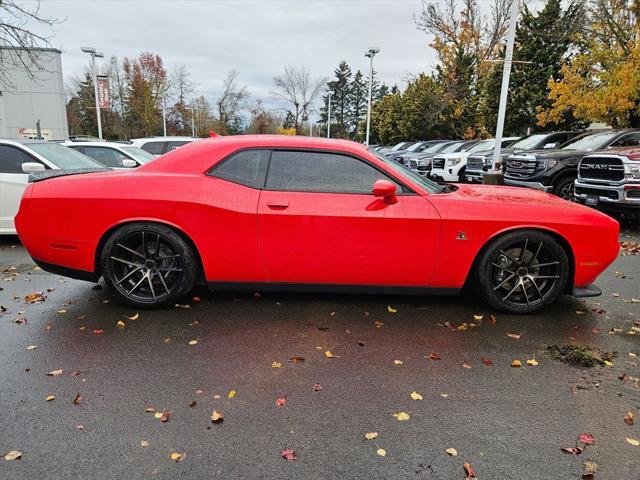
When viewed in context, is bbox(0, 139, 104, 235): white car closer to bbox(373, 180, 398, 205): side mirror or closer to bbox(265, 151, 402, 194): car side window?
bbox(265, 151, 402, 194): car side window

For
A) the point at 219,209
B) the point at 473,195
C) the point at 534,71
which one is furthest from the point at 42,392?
the point at 534,71

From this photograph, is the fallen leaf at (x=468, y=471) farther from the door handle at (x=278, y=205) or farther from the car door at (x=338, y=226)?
the door handle at (x=278, y=205)

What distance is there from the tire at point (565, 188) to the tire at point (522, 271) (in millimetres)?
7182

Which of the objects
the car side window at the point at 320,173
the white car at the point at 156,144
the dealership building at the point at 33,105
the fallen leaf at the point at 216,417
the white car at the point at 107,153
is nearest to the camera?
the fallen leaf at the point at 216,417

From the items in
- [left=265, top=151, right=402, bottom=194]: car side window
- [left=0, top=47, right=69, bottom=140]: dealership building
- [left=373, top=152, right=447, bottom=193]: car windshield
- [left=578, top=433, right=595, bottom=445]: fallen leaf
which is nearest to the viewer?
[left=578, top=433, right=595, bottom=445]: fallen leaf

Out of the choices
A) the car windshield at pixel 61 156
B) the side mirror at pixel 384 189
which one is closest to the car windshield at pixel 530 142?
the side mirror at pixel 384 189

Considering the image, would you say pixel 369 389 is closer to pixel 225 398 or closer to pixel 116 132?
pixel 225 398

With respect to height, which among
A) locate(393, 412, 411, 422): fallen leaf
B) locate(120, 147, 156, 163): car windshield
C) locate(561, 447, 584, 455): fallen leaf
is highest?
locate(120, 147, 156, 163): car windshield

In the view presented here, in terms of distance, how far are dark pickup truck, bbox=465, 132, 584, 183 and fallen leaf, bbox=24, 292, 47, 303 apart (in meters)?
11.6

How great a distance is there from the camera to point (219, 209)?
379 centimetres

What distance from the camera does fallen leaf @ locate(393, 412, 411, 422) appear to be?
2533 mm

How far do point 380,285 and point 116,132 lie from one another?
53959 millimetres

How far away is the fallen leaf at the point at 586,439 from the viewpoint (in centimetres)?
235

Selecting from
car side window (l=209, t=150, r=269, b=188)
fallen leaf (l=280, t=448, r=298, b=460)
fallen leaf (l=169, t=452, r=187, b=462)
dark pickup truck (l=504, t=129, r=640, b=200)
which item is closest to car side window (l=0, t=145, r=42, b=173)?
car side window (l=209, t=150, r=269, b=188)
